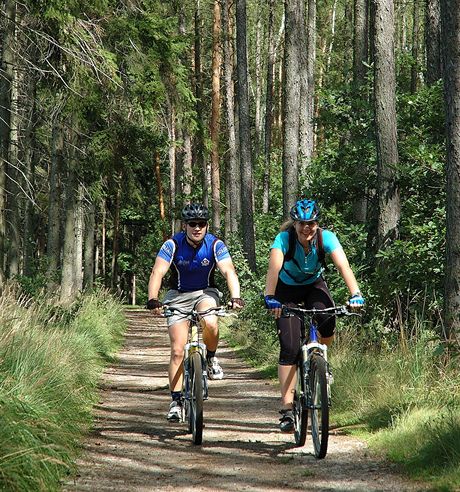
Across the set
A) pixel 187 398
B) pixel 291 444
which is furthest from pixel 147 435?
pixel 291 444

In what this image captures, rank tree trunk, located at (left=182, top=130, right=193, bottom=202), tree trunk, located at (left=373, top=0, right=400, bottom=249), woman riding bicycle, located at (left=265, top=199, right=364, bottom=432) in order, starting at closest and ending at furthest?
woman riding bicycle, located at (left=265, top=199, right=364, bottom=432), tree trunk, located at (left=373, top=0, right=400, bottom=249), tree trunk, located at (left=182, top=130, right=193, bottom=202)

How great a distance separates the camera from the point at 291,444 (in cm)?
811

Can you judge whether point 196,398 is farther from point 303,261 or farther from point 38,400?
point 303,261

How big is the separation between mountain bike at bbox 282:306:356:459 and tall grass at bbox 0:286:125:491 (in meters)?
1.84

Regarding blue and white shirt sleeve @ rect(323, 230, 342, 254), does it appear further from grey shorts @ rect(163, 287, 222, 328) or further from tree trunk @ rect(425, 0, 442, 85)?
tree trunk @ rect(425, 0, 442, 85)

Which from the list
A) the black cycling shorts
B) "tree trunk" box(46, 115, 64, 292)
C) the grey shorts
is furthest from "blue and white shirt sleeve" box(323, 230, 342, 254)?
"tree trunk" box(46, 115, 64, 292)

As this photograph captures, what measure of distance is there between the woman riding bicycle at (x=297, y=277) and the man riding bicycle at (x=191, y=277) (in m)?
0.55

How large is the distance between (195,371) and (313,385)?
1.25 m

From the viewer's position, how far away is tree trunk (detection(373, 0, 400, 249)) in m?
13.4

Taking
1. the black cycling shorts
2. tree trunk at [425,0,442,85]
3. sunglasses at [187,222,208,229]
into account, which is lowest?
the black cycling shorts

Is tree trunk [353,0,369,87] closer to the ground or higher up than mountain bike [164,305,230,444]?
higher up

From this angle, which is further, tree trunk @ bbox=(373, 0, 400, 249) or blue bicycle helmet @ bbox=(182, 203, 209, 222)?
tree trunk @ bbox=(373, 0, 400, 249)

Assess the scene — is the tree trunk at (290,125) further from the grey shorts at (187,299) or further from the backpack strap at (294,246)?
the backpack strap at (294,246)

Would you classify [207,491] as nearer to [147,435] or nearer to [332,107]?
[147,435]
